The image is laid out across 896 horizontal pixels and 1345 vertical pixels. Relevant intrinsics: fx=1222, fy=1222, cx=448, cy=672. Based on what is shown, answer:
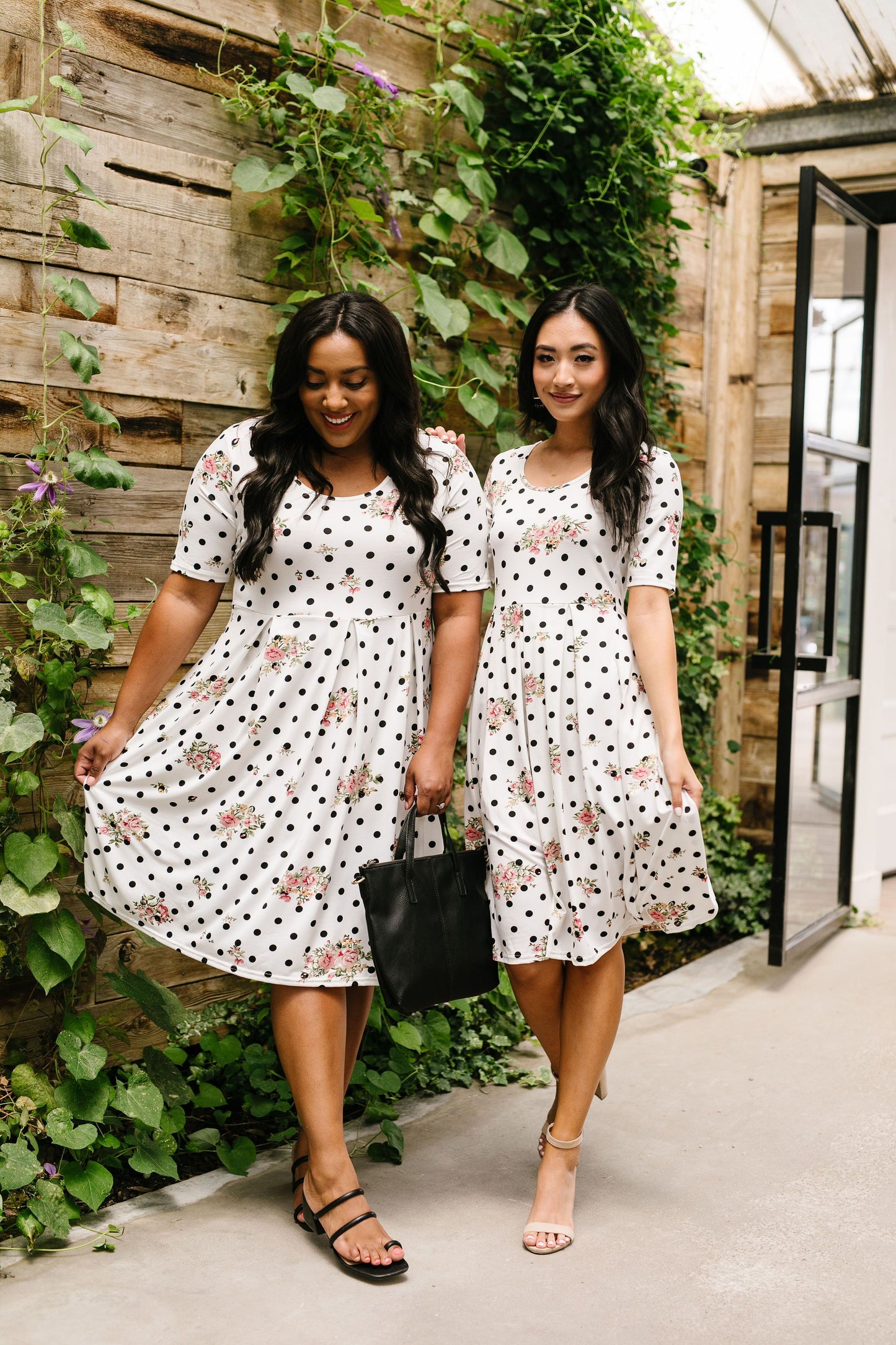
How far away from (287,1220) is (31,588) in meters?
1.19

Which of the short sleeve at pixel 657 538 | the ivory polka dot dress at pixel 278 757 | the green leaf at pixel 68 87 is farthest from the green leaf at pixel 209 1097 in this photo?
the green leaf at pixel 68 87

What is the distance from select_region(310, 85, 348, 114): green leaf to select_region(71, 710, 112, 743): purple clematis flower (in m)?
1.27

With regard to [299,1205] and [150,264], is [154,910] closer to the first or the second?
[299,1205]

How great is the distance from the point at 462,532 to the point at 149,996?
1.00 m

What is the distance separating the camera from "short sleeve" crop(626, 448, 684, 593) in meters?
2.06

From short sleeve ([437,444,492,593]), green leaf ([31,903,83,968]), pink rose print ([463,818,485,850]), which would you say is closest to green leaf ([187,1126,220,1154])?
green leaf ([31,903,83,968])

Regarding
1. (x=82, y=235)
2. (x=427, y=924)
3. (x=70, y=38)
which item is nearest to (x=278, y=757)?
(x=427, y=924)

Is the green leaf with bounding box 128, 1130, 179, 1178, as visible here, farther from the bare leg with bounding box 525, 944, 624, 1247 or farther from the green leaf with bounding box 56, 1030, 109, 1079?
the bare leg with bounding box 525, 944, 624, 1247

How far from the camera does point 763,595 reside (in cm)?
334

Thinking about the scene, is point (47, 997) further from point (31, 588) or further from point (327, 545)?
point (327, 545)

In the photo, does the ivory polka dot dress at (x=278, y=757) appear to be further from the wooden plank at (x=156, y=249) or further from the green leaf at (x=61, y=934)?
the wooden plank at (x=156, y=249)

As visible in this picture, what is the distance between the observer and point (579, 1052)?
2.07 m

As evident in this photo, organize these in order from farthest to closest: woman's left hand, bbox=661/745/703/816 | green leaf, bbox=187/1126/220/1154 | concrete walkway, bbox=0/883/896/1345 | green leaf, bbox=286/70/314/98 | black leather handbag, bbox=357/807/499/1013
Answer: green leaf, bbox=286/70/314/98 → green leaf, bbox=187/1126/220/1154 → woman's left hand, bbox=661/745/703/816 → black leather handbag, bbox=357/807/499/1013 → concrete walkway, bbox=0/883/896/1345

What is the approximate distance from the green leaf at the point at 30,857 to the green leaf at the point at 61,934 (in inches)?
0.5
